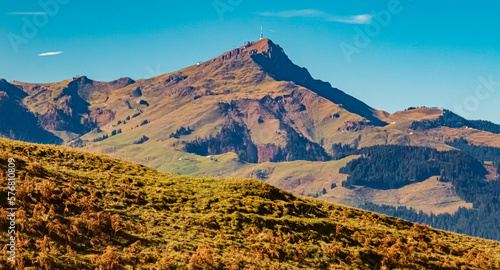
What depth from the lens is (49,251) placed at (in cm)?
1856

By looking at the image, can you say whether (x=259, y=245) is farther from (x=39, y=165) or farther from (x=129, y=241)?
(x=39, y=165)

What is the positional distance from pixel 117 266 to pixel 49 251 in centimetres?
259

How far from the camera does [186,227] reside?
76.8ft

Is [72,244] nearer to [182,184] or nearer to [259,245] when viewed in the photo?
[259,245]

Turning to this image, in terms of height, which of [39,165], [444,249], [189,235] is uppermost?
[39,165]

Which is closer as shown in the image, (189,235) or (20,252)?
(20,252)

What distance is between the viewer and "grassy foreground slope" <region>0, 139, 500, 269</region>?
64.6 feet

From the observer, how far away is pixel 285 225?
25.1 metres

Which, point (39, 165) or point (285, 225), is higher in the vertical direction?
point (39, 165)

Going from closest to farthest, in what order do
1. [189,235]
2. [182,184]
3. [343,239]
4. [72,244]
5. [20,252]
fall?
[20,252], [72,244], [189,235], [343,239], [182,184]

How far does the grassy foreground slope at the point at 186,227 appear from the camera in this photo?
64.6 feet

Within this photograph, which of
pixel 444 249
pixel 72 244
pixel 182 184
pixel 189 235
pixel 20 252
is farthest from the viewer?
pixel 182 184

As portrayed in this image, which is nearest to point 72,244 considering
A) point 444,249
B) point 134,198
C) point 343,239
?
point 134,198

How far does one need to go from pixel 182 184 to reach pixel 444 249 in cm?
1538
